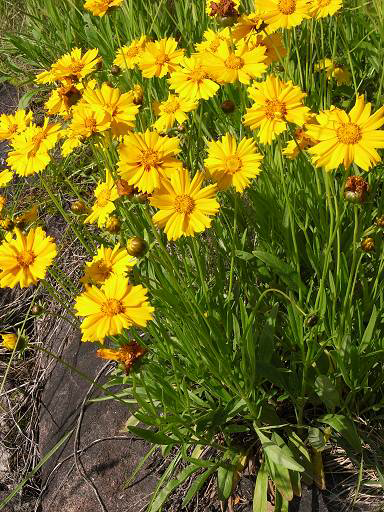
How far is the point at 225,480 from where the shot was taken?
1431 mm

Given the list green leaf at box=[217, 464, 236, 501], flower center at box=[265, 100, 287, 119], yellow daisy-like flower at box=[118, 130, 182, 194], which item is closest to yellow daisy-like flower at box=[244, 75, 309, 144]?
flower center at box=[265, 100, 287, 119]

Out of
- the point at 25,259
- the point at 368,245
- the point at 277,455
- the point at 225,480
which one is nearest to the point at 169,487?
the point at 225,480

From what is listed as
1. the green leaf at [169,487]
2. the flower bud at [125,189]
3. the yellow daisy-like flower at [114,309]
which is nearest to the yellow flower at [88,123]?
the flower bud at [125,189]

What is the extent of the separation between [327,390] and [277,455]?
0.22 meters

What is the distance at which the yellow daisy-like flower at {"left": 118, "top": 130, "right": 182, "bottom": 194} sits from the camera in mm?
1152

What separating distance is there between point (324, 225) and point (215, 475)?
32.3 inches

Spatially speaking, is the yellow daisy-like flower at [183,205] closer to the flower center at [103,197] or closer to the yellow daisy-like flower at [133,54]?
the flower center at [103,197]

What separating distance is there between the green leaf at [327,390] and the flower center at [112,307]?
575 mm

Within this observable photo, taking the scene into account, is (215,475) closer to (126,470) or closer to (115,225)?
(126,470)

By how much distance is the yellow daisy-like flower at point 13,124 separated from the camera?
156cm

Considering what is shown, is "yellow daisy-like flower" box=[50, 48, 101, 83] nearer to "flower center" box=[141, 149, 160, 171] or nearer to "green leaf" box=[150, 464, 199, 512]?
"flower center" box=[141, 149, 160, 171]

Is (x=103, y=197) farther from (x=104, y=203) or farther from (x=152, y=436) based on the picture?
(x=152, y=436)

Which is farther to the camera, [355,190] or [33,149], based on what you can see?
[33,149]

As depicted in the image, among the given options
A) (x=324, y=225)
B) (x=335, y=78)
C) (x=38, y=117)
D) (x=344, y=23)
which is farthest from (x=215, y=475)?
(x=38, y=117)
